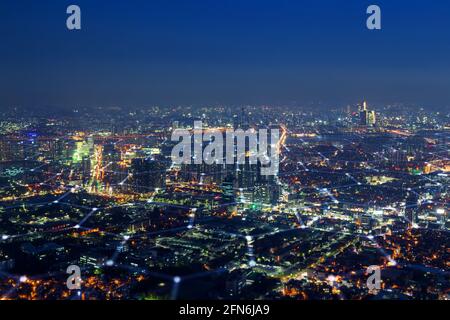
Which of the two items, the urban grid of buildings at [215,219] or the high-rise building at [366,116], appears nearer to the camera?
the urban grid of buildings at [215,219]

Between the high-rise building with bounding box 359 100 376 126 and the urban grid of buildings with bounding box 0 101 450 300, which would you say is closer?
Result: the urban grid of buildings with bounding box 0 101 450 300

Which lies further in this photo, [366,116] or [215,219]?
[366,116]

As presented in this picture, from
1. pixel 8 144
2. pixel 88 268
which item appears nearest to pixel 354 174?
pixel 88 268

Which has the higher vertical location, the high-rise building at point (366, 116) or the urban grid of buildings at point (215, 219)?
the high-rise building at point (366, 116)

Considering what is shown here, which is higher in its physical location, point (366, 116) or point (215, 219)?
point (366, 116)

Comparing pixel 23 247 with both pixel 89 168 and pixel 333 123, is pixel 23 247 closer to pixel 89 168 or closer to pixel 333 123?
pixel 89 168

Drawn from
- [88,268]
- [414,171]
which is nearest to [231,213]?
[88,268]

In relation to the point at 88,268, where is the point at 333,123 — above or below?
above

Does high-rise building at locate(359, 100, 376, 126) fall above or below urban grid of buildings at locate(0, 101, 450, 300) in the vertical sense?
above

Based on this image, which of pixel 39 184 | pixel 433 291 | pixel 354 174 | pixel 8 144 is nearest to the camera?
pixel 433 291

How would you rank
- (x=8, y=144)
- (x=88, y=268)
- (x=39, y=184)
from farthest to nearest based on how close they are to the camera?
1. (x=8, y=144)
2. (x=39, y=184)
3. (x=88, y=268)

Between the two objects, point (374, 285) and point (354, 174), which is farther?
point (354, 174)
